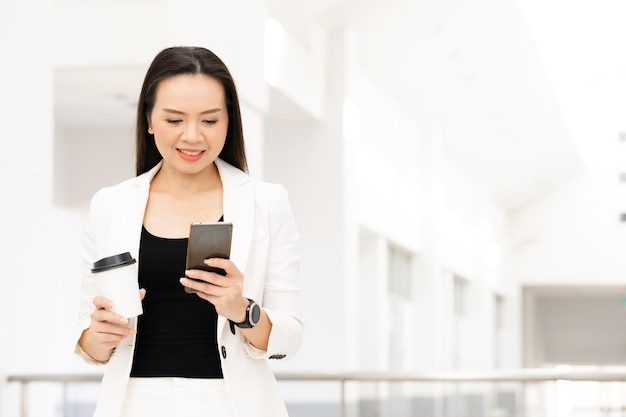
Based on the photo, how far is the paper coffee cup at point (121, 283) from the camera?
4.74ft

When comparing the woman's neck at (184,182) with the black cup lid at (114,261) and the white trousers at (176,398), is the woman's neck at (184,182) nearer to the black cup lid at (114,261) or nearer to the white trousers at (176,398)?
the black cup lid at (114,261)

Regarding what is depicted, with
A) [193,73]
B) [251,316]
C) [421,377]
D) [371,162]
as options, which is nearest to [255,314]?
[251,316]

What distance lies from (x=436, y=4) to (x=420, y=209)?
4.85 metres

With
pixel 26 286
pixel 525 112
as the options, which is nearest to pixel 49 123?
pixel 26 286

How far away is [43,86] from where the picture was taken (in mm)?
3852

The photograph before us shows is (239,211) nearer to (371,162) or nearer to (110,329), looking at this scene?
(110,329)

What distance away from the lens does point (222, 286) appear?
4.70 feet

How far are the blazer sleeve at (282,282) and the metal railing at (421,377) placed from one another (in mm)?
2127

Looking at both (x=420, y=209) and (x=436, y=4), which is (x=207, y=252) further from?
(x=420, y=209)

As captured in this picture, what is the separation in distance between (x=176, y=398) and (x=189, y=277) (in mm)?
188

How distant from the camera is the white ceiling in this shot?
941 centimetres

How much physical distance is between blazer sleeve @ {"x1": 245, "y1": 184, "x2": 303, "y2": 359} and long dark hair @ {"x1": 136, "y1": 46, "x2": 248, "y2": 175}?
0.11 m

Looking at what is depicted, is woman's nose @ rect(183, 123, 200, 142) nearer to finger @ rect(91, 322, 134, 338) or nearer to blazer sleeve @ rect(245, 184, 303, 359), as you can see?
blazer sleeve @ rect(245, 184, 303, 359)

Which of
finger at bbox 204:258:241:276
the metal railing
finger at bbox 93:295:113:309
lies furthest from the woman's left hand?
the metal railing
